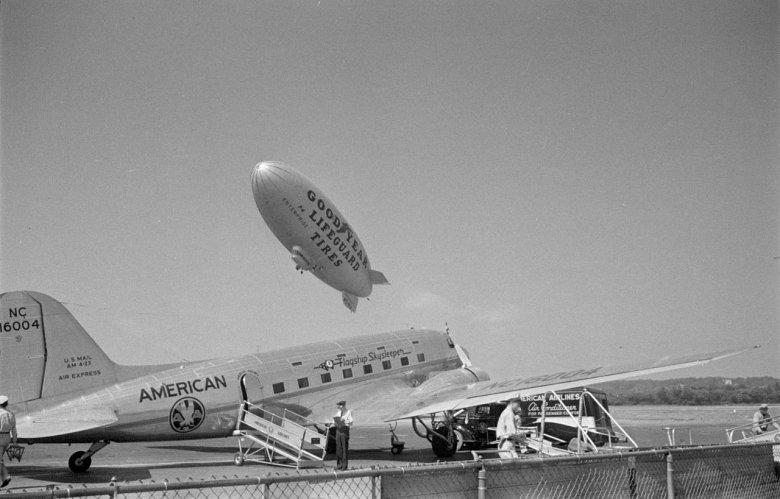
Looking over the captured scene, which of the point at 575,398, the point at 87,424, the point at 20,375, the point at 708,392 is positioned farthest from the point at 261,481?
the point at 708,392

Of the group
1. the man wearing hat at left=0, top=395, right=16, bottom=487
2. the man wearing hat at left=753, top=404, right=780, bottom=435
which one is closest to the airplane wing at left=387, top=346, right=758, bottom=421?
the man wearing hat at left=753, top=404, right=780, bottom=435

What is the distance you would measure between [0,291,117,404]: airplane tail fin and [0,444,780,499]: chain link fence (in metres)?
10.3

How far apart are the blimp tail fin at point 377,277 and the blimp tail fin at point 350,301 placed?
3.38 feet

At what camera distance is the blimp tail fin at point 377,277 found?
27.1 m

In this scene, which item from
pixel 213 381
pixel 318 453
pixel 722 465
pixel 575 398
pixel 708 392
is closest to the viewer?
pixel 722 465

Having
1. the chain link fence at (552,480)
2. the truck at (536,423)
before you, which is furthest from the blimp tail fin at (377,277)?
the chain link fence at (552,480)

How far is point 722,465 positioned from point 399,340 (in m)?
17.3

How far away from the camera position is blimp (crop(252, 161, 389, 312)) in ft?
68.7

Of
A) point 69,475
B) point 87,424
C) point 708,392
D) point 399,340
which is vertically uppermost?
point 708,392

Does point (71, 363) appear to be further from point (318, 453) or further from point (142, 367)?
point (318, 453)

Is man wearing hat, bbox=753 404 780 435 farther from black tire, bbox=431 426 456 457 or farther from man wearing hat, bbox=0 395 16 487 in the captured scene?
man wearing hat, bbox=0 395 16 487

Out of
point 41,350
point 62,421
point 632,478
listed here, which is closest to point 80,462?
point 62,421

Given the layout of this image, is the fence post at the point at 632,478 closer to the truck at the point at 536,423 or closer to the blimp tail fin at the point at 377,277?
the truck at the point at 536,423

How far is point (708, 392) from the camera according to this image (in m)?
86.8
